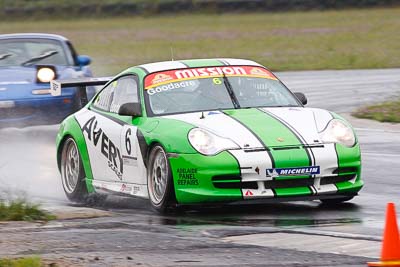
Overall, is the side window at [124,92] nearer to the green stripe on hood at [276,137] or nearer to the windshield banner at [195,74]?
the windshield banner at [195,74]

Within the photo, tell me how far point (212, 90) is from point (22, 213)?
2209 millimetres

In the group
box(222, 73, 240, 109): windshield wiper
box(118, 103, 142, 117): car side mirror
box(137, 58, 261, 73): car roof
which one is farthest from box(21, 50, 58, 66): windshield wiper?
box(222, 73, 240, 109): windshield wiper

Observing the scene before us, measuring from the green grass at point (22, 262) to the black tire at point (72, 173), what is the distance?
4.33 meters

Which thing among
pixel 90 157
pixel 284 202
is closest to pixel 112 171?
pixel 90 157

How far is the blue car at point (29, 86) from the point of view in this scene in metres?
16.4

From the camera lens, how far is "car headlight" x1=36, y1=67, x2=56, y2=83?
16641 millimetres

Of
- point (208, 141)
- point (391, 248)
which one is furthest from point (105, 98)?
point (391, 248)

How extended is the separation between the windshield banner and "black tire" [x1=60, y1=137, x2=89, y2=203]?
1225 mm

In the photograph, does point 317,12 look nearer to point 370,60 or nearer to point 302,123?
point 370,60

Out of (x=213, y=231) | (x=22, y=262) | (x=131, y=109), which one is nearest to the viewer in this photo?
(x=22, y=262)

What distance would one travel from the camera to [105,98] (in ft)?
37.3

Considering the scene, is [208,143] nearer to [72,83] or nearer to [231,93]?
[231,93]

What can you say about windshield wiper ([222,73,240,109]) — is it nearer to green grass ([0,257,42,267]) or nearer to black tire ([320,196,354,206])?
black tire ([320,196,354,206])

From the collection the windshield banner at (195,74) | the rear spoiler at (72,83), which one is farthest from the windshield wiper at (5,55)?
the windshield banner at (195,74)
